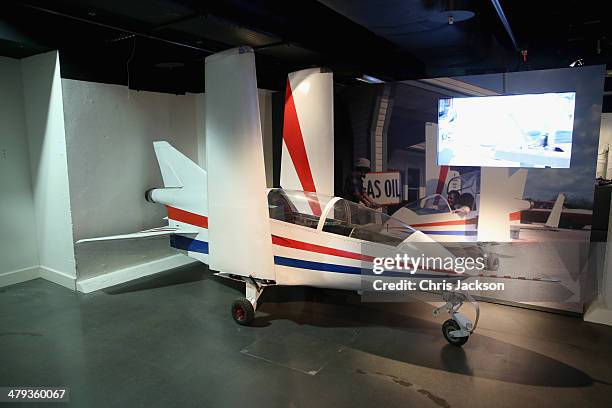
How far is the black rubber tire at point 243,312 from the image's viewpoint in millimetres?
3553

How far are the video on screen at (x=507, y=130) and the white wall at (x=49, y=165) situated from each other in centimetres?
398

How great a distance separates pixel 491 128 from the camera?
4.10 meters

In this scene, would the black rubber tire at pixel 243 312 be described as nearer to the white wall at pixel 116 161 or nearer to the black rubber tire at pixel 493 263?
the white wall at pixel 116 161

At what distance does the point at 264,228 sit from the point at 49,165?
279 cm

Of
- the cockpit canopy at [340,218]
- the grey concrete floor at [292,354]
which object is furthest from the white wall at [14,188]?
the cockpit canopy at [340,218]

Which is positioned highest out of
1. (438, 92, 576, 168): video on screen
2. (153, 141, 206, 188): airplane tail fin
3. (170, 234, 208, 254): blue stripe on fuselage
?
(438, 92, 576, 168): video on screen

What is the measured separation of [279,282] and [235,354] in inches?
26.8

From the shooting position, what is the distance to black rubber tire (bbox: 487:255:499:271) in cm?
424

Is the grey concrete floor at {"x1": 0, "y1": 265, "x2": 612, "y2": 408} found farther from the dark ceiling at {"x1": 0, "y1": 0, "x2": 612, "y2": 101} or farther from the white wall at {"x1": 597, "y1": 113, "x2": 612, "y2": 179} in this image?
the white wall at {"x1": 597, "y1": 113, "x2": 612, "y2": 179}

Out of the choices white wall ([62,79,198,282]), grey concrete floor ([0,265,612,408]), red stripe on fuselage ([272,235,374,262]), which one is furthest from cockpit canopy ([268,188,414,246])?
white wall ([62,79,198,282])

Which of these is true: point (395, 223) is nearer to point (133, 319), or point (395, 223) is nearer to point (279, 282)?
point (279, 282)

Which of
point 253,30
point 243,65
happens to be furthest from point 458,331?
point 253,30

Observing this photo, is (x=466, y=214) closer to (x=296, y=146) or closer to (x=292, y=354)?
(x=296, y=146)

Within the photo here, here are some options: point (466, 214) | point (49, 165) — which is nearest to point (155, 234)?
point (49, 165)
